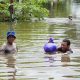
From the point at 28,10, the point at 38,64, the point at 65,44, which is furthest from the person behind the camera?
the point at 28,10

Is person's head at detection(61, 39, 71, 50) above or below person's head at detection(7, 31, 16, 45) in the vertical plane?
below

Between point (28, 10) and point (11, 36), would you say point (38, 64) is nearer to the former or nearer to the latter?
point (11, 36)

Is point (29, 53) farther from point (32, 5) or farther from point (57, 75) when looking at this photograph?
point (32, 5)

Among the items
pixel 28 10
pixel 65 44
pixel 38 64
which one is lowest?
pixel 38 64

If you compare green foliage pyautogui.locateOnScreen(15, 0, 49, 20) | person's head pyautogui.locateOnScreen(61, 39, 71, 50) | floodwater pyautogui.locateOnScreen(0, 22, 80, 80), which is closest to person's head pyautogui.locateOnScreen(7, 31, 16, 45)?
floodwater pyautogui.locateOnScreen(0, 22, 80, 80)

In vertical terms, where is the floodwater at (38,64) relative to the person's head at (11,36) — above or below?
below

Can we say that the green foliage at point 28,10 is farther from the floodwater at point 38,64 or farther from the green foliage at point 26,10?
the floodwater at point 38,64

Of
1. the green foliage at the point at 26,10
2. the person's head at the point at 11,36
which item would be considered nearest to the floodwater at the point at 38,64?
the person's head at the point at 11,36

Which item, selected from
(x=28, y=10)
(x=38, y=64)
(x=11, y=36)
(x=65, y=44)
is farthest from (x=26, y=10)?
(x=38, y=64)

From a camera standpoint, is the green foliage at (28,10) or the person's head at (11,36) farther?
the green foliage at (28,10)

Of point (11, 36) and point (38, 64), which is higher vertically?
point (11, 36)

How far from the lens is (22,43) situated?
50.2 ft

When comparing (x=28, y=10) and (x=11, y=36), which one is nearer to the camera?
(x=11, y=36)

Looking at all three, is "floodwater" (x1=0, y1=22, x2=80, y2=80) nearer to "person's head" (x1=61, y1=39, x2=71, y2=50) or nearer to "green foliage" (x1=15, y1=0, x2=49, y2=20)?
"person's head" (x1=61, y1=39, x2=71, y2=50)
